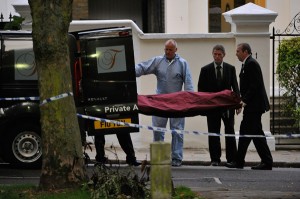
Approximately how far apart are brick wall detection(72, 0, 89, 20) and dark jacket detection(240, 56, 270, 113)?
32.5 ft

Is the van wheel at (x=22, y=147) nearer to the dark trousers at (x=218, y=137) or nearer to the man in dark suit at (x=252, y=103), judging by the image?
the dark trousers at (x=218, y=137)

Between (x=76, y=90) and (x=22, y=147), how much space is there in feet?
3.70

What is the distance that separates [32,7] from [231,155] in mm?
5313

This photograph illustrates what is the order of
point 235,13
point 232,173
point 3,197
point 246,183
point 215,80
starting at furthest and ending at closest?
point 235,13 → point 215,80 → point 232,173 → point 246,183 → point 3,197

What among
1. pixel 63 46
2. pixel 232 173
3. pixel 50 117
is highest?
pixel 63 46

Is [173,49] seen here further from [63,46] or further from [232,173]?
[63,46]

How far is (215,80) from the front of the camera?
575 inches

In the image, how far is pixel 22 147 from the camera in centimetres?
1373

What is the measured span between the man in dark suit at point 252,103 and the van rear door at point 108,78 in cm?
165

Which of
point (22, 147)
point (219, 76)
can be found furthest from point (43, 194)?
point (219, 76)

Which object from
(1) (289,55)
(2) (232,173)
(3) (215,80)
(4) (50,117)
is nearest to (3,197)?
(4) (50,117)

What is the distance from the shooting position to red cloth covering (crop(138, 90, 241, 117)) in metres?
14.0

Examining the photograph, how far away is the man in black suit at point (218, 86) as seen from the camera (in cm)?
1457

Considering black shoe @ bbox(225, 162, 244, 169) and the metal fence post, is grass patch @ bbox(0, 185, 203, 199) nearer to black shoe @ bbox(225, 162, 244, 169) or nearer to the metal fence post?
the metal fence post
